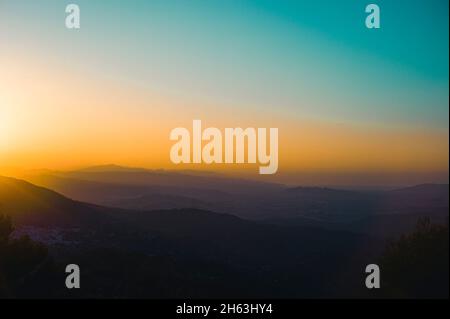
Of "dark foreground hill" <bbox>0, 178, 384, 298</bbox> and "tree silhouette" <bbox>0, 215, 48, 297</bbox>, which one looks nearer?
"tree silhouette" <bbox>0, 215, 48, 297</bbox>

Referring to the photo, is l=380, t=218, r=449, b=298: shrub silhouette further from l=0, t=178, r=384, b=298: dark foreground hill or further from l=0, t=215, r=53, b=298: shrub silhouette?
l=0, t=215, r=53, b=298: shrub silhouette

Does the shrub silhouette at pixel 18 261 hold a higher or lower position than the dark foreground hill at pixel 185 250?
higher

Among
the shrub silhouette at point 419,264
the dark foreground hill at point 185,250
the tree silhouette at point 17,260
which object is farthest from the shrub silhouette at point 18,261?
the shrub silhouette at point 419,264

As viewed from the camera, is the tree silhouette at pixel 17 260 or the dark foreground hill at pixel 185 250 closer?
the tree silhouette at pixel 17 260

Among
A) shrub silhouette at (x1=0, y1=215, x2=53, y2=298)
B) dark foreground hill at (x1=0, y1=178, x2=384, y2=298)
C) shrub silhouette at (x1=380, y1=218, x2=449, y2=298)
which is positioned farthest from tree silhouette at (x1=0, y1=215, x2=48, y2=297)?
shrub silhouette at (x1=380, y1=218, x2=449, y2=298)

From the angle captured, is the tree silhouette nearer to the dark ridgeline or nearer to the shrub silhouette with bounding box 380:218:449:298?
the dark ridgeline

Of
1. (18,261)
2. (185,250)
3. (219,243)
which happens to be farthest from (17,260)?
(219,243)

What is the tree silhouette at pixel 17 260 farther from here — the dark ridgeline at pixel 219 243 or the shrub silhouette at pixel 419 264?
the shrub silhouette at pixel 419 264

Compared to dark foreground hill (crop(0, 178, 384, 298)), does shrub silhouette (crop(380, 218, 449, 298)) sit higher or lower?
higher

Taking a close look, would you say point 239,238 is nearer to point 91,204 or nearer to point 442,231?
point 91,204
